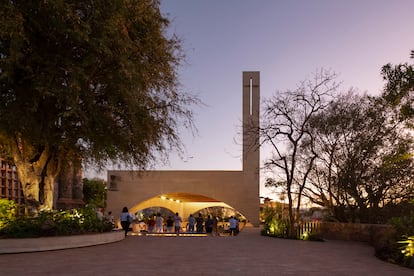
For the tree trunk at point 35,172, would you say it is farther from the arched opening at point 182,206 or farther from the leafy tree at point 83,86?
the arched opening at point 182,206

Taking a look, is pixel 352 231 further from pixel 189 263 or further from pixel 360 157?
pixel 189 263

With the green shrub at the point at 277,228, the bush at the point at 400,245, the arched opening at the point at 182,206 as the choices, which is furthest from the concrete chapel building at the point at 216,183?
the bush at the point at 400,245

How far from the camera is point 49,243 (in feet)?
45.2

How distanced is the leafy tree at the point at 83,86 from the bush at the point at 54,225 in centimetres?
117

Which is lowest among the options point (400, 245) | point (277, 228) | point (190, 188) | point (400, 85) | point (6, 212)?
point (277, 228)

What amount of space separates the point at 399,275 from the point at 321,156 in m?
13.6

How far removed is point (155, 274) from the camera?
908cm

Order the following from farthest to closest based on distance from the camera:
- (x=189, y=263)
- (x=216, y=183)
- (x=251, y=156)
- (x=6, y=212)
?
(x=216, y=183), (x=251, y=156), (x=6, y=212), (x=189, y=263)

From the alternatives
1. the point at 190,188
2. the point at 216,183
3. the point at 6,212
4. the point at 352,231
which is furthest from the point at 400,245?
the point at 190,188

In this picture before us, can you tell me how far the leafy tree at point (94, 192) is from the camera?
56750 mm

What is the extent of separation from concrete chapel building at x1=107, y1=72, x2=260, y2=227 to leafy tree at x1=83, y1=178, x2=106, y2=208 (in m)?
22.7

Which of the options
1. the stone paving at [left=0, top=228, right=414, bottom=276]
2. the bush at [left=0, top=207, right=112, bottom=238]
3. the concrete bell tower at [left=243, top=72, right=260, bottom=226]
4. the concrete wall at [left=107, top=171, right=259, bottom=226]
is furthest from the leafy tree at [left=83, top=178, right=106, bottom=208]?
the stone paving at [left=0, top=228, right=414, bottom=276]

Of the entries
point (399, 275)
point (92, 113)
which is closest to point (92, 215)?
point (92, 113)

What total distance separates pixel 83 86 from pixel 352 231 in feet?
42.6
